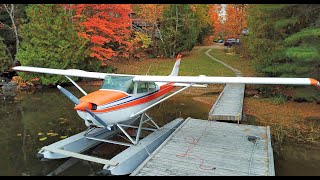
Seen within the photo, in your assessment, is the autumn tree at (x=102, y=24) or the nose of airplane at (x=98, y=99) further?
the autumn tree at (x=102, y=24)

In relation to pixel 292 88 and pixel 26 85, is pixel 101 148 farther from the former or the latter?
pixel 26 85

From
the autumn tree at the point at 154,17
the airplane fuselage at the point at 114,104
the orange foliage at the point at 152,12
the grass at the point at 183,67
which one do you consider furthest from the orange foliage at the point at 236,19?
the airplane fuselage at the point at 114,104

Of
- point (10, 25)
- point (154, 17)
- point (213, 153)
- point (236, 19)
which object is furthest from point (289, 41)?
point (236, 19)

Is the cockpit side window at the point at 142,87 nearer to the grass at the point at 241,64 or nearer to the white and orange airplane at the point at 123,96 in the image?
the white and orange airplane at the point at 123,96

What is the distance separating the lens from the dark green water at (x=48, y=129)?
26.7 ft

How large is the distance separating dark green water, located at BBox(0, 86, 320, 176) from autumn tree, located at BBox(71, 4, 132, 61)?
5.42 m

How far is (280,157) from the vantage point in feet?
29.7

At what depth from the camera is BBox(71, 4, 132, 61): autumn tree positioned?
2272cm

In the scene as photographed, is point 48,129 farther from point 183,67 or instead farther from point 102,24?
point 183,67

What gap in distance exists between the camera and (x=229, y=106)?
44.4 ft

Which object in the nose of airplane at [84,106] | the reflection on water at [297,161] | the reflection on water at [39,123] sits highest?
the nose of airplane at [84,106]

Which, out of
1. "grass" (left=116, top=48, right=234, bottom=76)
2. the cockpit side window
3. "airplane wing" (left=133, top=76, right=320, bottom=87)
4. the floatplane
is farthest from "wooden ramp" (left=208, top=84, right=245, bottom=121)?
"grass" (left=116, top=48, right=234, bottom=76)

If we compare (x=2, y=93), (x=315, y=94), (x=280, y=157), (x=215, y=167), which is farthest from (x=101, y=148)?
(x=2, y=93)

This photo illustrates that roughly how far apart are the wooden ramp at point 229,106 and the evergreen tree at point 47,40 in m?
10.8
